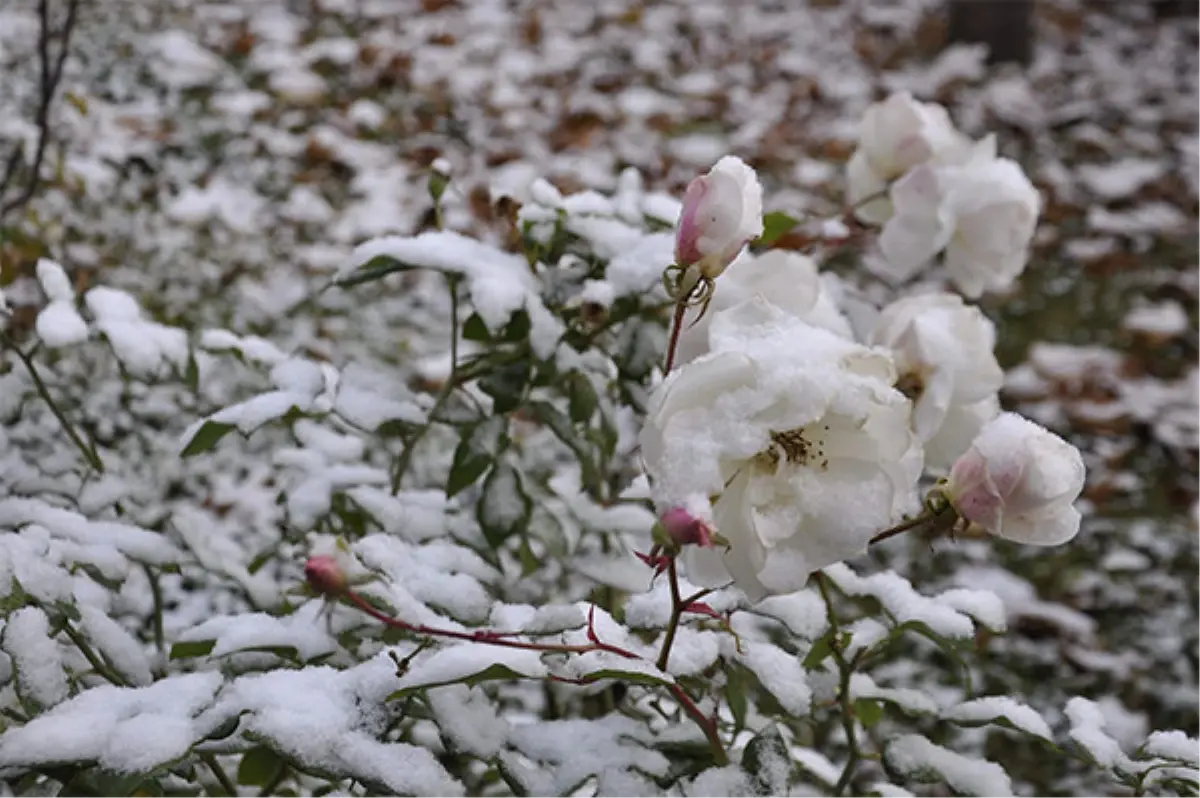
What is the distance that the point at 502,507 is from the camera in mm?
1293

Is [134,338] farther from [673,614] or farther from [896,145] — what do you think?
[896,145]

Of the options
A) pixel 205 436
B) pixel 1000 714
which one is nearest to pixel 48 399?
pixel 205 436

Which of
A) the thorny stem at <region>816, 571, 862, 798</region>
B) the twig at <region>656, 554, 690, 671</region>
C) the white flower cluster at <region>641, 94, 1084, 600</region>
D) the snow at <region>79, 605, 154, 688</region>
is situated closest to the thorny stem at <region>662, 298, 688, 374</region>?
the white flower cluster at <region>641, 94, 1084, 600</region>

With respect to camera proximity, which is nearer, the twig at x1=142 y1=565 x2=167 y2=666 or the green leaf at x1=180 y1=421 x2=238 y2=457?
the green leaf at x1=180 y1=421 x2=238 y2=457

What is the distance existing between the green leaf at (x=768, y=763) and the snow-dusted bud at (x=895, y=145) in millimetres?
782

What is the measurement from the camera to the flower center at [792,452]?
0.83 meters

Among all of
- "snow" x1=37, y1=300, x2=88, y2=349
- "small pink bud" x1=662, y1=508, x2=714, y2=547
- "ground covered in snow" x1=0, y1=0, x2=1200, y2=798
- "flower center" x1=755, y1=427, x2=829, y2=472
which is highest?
"small pink bud" x1=662, y1=508, x2=714, y2=547

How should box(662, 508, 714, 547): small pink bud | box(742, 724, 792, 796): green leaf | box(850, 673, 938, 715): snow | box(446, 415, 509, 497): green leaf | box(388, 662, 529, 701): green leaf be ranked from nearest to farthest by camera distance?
box(662, 508, 714, 547): small pink bud → box(388, 662, 529, 701): green leaf → box(742, 724, 792, 796): green leaf → box(850, 673, 938, 715): snow → box(446, 415, 509, 497): green leaf

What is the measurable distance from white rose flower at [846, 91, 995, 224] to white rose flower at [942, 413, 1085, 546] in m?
0.68

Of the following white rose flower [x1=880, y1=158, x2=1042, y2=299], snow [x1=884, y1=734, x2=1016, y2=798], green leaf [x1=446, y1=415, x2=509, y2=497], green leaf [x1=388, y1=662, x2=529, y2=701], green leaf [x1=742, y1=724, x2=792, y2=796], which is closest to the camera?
green leaf [x1=388, y1=662, x2=529, y2=701]

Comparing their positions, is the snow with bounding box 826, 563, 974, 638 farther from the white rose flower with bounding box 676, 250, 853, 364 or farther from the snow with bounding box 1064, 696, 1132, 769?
the white rose flower with bounding box 676, 250, 853, 364

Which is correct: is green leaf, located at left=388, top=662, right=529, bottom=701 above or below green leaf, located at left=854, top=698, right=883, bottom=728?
above

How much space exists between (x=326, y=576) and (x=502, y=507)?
18.6 inches

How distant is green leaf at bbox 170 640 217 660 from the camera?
3.46ft
